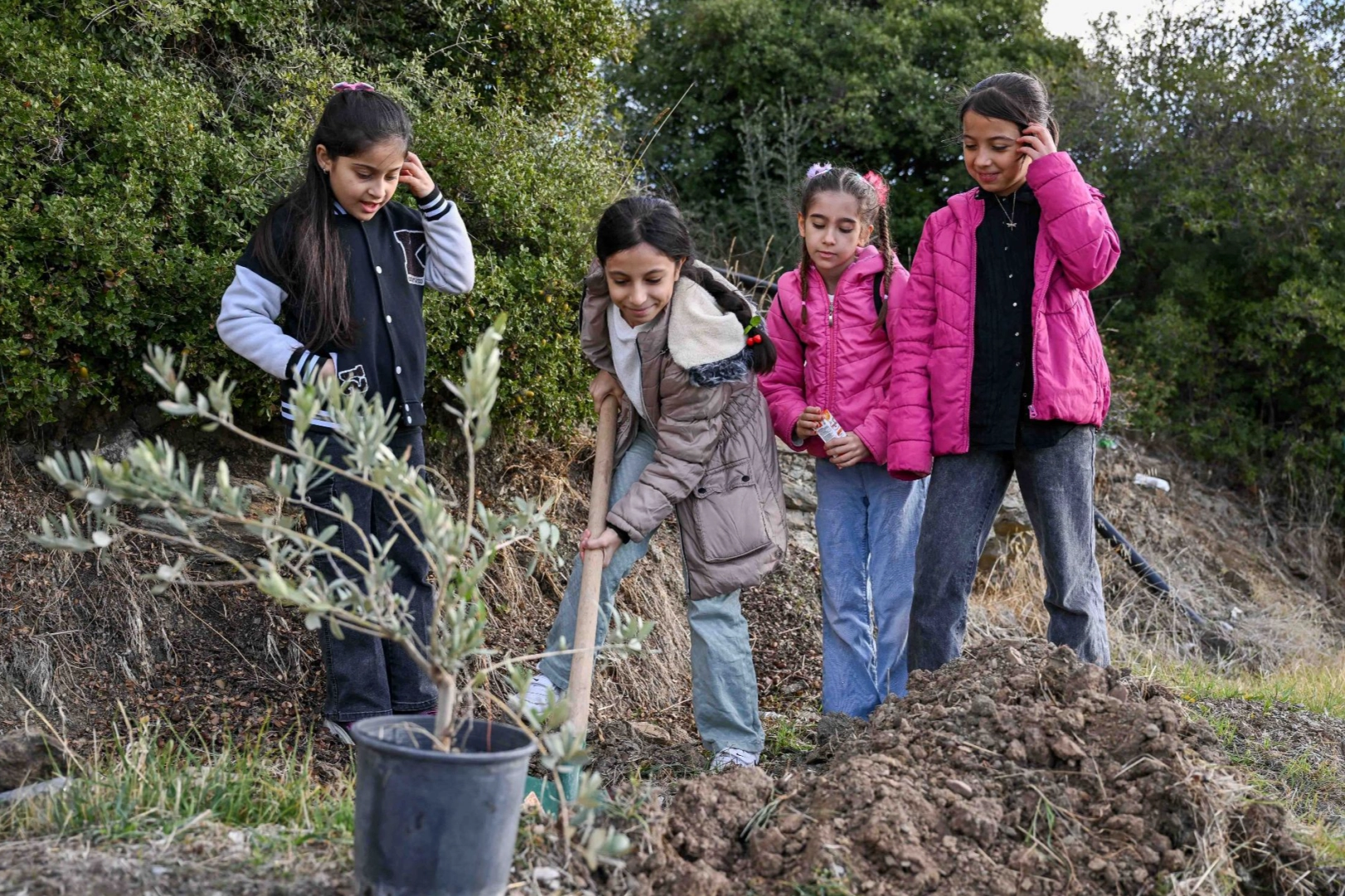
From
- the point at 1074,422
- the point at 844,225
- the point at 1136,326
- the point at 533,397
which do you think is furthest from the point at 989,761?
the point at 1136,326

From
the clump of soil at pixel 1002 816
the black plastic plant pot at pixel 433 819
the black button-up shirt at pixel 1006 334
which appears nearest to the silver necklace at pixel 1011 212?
the black button-up shirt at pixel 1006 334

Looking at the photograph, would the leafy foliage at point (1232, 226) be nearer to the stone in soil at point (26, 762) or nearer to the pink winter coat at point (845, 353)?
the pink winter coat at point (845, 353)

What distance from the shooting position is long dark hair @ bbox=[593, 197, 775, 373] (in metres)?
3.45

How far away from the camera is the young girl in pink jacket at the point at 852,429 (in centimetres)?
377

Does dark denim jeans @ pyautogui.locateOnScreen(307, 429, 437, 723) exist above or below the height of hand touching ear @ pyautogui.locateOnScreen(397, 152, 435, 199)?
below

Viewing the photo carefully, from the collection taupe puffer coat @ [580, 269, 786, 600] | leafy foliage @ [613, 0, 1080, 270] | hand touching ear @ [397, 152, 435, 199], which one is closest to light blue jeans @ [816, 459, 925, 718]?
taupe puffer coat @ [580, 269, 786, 600]

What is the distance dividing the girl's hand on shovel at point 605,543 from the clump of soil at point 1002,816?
2.62 ft

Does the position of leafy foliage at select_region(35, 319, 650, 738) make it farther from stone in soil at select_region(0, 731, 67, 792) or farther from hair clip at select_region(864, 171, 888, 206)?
hair clip at select_region(864, 171, 888, 206)

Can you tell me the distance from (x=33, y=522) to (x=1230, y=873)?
12.9 feet

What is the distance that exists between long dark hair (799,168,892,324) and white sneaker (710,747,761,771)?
4.63 feet

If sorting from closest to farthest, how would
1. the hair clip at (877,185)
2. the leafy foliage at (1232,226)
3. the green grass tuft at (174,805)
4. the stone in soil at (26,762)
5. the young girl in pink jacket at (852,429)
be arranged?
1. the green grass tuft at (174,805)
2. the stone in soil at (26,762)
3. the young girl in pink jacket at (852,429)
4. the hair clip at (877,185)
5. the leafy foliage at (1232,226)

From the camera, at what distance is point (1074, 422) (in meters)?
3.44

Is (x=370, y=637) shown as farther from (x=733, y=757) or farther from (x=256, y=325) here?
(x=733, y=757)

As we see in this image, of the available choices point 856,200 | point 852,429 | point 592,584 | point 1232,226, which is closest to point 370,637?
point 592,584
